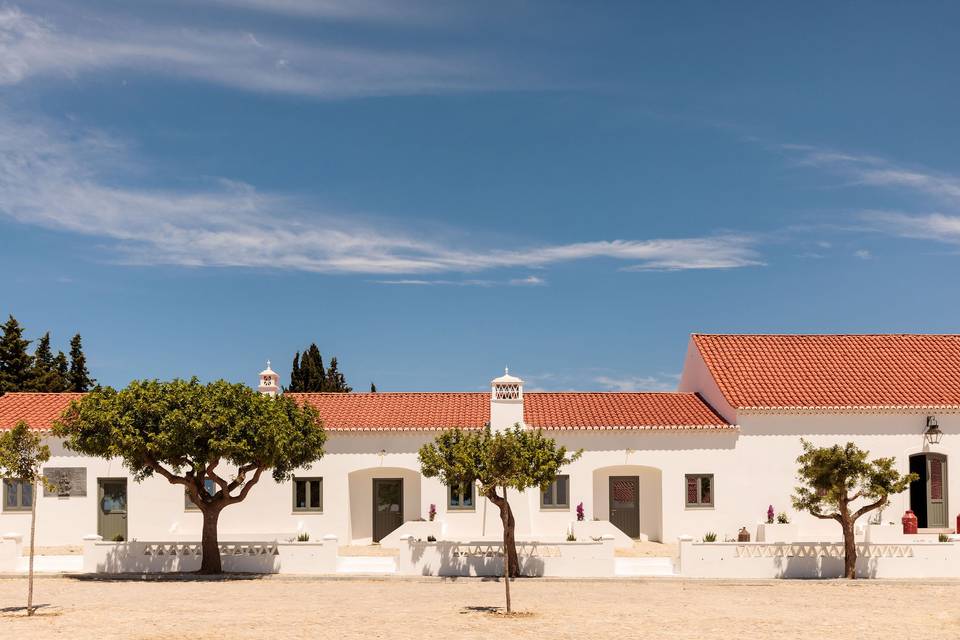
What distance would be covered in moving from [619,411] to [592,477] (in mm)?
2774

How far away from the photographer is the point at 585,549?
2539cm

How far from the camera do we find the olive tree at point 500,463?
75.9ft

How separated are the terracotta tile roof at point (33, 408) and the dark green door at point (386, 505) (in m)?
10.3

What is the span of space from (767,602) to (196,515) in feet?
60.1

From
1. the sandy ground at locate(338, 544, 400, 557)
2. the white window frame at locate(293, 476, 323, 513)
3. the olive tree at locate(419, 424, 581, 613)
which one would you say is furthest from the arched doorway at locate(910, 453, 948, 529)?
the white window frame at locate(293, 476, 323, 513)

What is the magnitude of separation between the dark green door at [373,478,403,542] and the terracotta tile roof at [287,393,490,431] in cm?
207

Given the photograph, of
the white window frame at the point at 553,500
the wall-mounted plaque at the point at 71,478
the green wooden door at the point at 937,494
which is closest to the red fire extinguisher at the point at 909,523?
the green wooden door at the point at 937,494

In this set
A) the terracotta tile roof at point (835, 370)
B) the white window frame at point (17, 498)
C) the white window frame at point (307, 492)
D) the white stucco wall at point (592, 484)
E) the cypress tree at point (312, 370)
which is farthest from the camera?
the cypress tree at point (312, 370)

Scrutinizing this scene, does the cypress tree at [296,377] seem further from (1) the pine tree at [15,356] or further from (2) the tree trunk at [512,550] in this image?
(2) the tree trunk at [512,550]

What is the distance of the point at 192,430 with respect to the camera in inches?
962

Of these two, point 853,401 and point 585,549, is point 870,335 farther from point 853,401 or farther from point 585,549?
point 585,549

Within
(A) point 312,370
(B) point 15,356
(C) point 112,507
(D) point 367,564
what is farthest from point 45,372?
(D) point 367,564

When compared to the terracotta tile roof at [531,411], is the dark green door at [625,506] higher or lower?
lower

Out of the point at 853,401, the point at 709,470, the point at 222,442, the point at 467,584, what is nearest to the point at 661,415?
the point at 709,470
